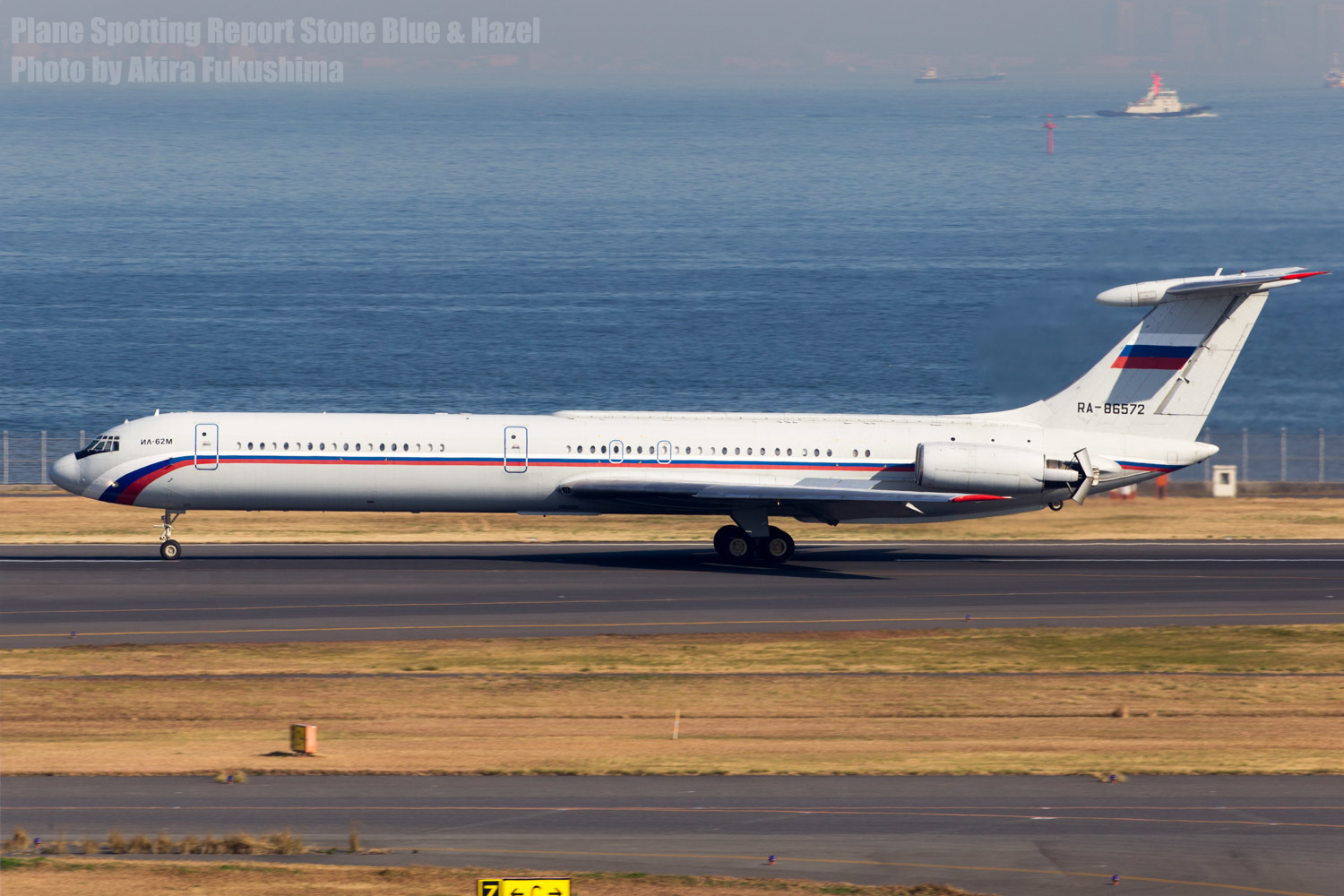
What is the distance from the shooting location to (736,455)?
42312mm

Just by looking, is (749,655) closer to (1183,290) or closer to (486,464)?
(486,464)

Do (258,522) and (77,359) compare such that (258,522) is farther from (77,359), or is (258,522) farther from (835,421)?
(77,359)

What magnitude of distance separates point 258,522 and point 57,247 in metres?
131

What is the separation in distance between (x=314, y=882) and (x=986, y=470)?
28442 millimetres

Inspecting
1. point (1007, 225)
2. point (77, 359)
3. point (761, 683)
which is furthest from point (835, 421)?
point (1007, 225)

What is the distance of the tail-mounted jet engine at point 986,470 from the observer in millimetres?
41094

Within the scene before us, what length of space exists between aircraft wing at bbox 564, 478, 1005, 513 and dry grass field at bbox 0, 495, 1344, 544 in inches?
254

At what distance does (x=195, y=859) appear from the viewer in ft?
54.5

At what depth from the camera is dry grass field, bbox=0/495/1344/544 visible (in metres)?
47.4

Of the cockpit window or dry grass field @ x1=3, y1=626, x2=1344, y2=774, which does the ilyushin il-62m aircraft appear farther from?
dry grass field @ x1=3, y1=626, x2=1344, y2=774

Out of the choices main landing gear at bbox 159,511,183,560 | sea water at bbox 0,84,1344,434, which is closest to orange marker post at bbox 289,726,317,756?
main landing gear at bbox 159,511,183,560

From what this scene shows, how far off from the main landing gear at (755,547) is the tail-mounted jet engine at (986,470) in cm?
435

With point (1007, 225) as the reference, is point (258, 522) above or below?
below

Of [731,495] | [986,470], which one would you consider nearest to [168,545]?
[731,495]
